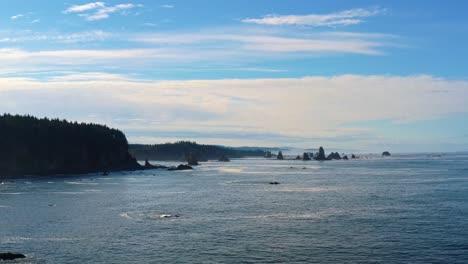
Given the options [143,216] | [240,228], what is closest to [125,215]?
[143,216]

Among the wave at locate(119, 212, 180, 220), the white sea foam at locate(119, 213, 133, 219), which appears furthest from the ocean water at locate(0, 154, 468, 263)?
the white sea foam at locate(119, 213, 133, 219)

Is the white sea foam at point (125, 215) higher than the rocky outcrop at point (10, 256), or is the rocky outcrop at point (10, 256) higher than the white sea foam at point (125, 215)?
the white sea foam at point (125, 215)

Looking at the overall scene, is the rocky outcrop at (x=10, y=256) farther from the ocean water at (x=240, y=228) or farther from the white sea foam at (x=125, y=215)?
the white sea foam at (x=125, y=215)

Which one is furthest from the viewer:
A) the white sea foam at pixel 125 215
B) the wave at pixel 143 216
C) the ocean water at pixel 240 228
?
the white sea foam at pixel 125 215

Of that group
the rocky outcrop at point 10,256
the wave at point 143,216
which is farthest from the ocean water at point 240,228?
the rocky outcrop at point 10,256

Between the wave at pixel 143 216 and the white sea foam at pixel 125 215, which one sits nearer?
the wave at pixel 143 216

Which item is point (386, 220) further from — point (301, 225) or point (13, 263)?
point (13, 263)

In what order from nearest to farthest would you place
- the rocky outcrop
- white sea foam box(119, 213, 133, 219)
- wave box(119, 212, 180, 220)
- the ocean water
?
1. the rocky outcrop
2. the ocean water
3. wave box(119, 212, 180, 220)
4. white sea foam box(119, 213, 133, 219)

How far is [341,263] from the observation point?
51.3 meters

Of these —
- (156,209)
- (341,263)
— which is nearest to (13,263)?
(341,263)

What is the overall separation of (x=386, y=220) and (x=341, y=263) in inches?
1105

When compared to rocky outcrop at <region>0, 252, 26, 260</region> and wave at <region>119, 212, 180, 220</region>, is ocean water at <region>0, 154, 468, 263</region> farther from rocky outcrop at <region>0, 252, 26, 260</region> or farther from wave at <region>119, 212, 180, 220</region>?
rocky outcrop at <region>0, 252, 26, 260</region>

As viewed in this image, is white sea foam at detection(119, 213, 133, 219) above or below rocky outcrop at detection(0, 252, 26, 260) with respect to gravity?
above

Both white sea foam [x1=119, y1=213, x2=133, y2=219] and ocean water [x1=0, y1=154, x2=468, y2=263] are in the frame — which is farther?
white sea foam [x1=119, y1=213, x2=133, y2=219]
